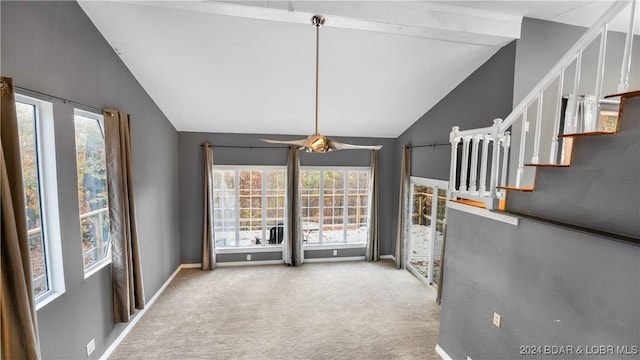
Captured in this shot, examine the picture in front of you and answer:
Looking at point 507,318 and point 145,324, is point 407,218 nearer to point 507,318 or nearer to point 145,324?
Answer: point 507,318

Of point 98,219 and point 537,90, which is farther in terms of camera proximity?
point 98,219

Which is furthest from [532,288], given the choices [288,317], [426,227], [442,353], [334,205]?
[334,205]

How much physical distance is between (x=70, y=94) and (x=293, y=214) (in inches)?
159

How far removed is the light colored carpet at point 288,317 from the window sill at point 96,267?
3.53 feet

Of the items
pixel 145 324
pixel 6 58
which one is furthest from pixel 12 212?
pixel 145 324

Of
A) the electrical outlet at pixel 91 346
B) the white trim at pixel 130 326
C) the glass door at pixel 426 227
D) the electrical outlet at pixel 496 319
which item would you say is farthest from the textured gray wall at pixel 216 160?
the electrical outlet at pixel 496 319

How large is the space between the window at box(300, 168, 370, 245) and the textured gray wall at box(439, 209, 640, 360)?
3211 millimetres

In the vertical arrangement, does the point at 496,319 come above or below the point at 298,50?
below

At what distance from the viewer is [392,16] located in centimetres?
280

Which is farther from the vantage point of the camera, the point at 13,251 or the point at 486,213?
the point at 486,213

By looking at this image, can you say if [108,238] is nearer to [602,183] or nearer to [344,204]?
[344,204]

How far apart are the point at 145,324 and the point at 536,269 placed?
4606 mm

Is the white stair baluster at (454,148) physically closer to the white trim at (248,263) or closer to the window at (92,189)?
the window at (92,189)

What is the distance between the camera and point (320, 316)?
402 centimetres
